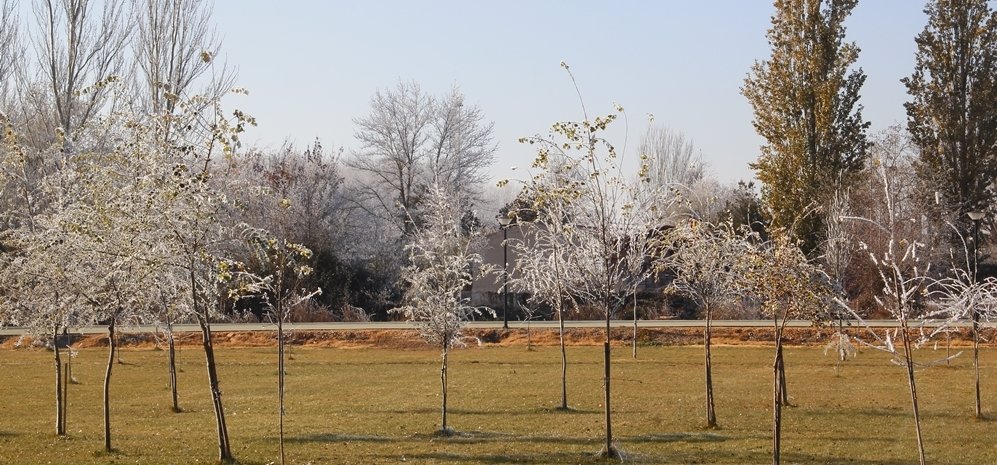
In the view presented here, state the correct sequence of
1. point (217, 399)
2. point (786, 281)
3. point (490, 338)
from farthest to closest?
point (490, 338) < point (786, 281) < point (217, 399)

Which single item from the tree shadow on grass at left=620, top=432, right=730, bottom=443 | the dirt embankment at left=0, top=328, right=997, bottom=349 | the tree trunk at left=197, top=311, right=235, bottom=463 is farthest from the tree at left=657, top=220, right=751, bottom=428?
the dirt embankment at left=0, top=328, right=997, bottom=349

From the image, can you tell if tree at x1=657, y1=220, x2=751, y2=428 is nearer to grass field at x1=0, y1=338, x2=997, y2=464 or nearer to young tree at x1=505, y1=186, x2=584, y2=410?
grass field at x1=0, y1=338, x2=997, y2=464

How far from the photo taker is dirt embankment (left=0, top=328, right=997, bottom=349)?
3884 centimetres

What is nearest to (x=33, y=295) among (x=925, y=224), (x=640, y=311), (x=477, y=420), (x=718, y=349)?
(x=477, y=420)

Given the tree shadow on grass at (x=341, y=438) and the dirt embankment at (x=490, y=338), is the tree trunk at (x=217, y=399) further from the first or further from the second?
the dirt embankment at (x=490, y=338)

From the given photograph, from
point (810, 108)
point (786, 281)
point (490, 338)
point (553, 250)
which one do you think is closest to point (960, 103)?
point (810, 108)

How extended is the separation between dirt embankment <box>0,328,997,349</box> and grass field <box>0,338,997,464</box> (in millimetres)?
4711

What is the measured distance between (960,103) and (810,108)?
7052 millimetres

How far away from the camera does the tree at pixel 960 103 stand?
153ft

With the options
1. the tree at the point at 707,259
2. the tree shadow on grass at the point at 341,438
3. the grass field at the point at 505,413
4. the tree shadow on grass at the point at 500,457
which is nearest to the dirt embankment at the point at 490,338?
the grass field at the point at 505,413

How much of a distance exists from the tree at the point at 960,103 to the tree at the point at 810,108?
11.8 ft

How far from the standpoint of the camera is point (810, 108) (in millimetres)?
46688

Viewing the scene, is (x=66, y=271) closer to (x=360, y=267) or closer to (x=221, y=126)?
(x=221, y=126)

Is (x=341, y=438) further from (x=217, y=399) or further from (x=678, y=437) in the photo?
(x=678, y=437)
